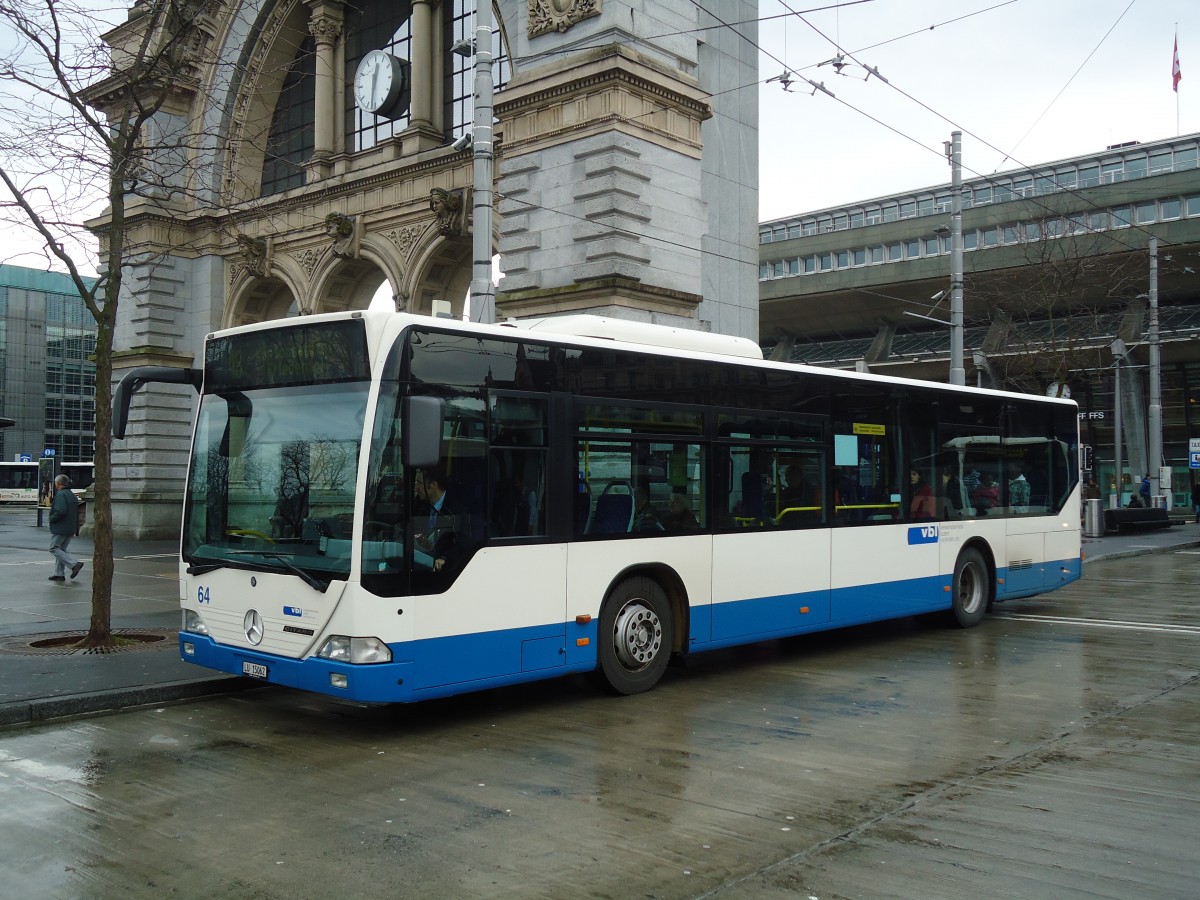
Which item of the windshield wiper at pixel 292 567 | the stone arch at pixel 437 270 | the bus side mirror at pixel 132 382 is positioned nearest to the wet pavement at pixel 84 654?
the windshield wiper at pixel 292 567

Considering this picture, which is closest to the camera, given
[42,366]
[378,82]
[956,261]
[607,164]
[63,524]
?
[63,524]

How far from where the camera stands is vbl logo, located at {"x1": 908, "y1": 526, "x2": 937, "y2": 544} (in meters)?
12.1

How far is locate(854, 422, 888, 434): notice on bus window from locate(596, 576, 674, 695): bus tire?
327 centimetres

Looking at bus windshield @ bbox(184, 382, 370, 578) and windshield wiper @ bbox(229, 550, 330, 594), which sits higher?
bus windshield @ bbox(184, 382, 370, 578)

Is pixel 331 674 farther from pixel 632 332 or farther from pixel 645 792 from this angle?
pixel 632 332

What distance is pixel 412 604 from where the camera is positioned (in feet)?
24.1

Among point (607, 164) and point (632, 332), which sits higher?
point (607, 164)

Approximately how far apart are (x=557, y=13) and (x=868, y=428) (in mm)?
11968

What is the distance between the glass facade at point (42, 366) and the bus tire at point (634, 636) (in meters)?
84.9

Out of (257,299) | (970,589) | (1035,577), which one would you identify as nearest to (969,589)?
(970,589)

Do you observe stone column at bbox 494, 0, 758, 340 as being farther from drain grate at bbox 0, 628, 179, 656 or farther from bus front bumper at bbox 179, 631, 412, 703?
bus front bumper at bbox 179, 631, 412, 703

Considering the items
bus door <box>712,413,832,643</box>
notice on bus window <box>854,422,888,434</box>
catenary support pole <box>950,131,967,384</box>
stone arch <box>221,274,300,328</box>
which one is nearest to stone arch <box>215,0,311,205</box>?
stone arch <box>221,274,300,328</box>

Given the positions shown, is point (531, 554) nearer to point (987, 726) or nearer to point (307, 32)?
point (987, 726)

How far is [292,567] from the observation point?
7496 millimetres
